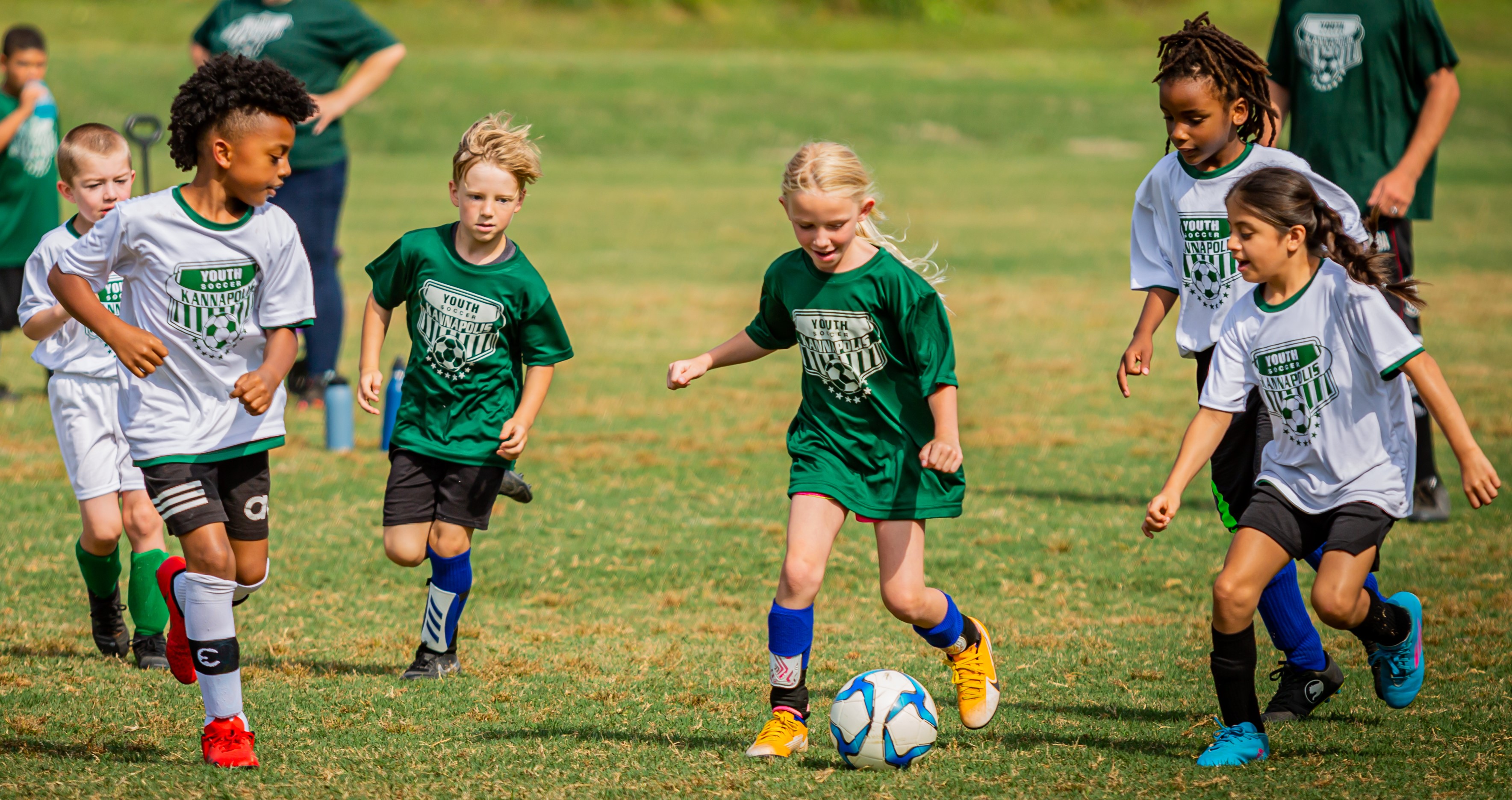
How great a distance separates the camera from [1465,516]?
7289mm

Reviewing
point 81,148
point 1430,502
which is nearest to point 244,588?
point 81,148

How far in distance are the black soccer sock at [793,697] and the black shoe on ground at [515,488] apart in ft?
4.36

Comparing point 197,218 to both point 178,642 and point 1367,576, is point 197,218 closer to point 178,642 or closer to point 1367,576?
point 178,642

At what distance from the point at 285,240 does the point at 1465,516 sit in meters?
5.66

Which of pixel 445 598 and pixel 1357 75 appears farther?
pixel 1357 75

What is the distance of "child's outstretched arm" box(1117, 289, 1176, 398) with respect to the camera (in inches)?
186

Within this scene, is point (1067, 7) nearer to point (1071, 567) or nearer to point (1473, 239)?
point (1473, 239)

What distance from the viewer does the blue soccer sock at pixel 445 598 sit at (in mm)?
4895

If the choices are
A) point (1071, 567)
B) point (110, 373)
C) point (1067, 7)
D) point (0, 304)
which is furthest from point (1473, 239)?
point (1067, 7)

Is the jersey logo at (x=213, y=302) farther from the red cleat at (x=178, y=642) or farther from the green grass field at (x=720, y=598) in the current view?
the green grass field at (x=720, y=598)

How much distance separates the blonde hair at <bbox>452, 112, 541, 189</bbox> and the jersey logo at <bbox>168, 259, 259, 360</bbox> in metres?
0.79

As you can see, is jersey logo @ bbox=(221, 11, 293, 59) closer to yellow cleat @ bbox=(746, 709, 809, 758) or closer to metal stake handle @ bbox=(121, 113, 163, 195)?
metal stake handle @ bbox=(121, 113, 163, 195)

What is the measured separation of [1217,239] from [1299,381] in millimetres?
790

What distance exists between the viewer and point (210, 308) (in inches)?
166
